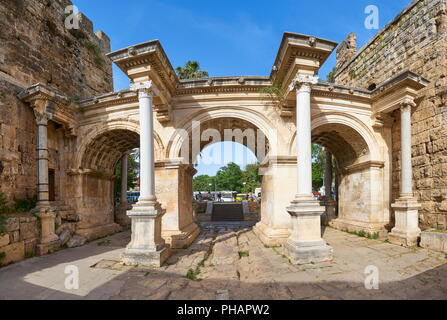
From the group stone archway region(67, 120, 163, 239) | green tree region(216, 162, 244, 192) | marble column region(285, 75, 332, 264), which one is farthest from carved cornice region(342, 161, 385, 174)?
green tree region(216, 162, 244, 192)

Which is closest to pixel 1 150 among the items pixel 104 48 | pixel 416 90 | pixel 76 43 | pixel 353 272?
pixel 76 43

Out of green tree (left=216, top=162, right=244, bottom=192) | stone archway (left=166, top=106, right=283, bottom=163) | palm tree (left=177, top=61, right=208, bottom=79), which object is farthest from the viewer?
green tree (left=216, top=162, right=244, bottom=192)

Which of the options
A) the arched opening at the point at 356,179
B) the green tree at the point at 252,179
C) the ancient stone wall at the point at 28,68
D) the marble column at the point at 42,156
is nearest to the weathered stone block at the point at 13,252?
the marble column at the point at 42,156

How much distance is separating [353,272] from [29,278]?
6771 mm

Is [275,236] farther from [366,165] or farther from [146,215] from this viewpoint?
[366,165]

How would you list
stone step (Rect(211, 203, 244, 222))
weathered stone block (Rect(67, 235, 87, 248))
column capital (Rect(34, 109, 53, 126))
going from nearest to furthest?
column capital (Rect(34, 109, 53, 126)), weathered stone block (Rect(67, 235, 87, 248)), stone step (Rect(211, 203, 244, 222))

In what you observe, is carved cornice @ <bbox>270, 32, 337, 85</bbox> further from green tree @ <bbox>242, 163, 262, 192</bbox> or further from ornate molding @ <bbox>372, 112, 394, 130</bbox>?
green tree @ <bbox>242, 163, 262, 192</bbox>

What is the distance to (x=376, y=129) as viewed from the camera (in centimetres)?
875

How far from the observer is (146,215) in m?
5.78

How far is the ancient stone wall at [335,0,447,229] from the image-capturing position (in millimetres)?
7500

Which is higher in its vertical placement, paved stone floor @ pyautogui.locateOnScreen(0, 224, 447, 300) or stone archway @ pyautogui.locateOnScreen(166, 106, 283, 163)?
stone archway @ pyautogui.locateOnScreen(166, 106, 283, 163)

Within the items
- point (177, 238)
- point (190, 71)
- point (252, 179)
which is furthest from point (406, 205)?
point (252, 179)

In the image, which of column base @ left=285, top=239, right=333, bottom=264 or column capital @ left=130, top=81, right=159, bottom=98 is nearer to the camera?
column base @ left=285, top=239, right=333, bottom=264

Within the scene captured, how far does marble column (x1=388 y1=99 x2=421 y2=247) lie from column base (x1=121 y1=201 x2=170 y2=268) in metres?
6.87
